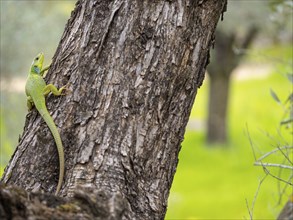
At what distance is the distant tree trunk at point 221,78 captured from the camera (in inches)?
699

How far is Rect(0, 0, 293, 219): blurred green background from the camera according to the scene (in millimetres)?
11469

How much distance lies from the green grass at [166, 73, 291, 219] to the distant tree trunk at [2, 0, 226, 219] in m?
6.47

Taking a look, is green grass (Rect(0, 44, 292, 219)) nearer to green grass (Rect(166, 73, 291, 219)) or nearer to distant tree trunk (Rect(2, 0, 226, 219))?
green grass (Rect(166, 73, 291, 219))

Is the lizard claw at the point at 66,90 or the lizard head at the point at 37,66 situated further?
the lizard head at the point at 37,66

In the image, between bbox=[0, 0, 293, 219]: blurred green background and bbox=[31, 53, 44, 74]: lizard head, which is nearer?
bbox=[31, 53, 44, 74]: lizard head

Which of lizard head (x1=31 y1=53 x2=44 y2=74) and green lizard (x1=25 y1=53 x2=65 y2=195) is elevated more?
lizard head (x1=31 y1=53 x2=44 y2=74)

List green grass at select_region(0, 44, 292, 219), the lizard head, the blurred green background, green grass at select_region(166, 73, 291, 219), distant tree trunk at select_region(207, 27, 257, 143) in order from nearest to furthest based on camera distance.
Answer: the lizard head
the blurred green background
green grass at select_region(0, 44, 292, 219)
green grass at select_region(166, 73, 291, 219)
distant tree trunk at select_region(207, 27, 257, 143)

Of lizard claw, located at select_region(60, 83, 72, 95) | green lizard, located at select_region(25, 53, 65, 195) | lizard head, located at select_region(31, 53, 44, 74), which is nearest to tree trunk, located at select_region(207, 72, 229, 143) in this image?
lizard head, located at select_region(31, 53, 44, 74)

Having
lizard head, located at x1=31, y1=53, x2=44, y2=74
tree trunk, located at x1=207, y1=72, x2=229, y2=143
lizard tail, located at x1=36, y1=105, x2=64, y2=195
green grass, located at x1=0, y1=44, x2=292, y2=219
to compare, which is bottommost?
lizard tail, located at x1=36, y1=105, x2=64, y2=195

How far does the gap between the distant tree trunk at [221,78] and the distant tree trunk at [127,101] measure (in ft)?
45.4

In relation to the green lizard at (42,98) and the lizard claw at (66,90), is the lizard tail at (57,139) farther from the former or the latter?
the lizard claw at (66,90)

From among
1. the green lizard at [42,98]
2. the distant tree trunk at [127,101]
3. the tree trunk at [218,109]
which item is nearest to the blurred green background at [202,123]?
the tree trunk at [218,109]

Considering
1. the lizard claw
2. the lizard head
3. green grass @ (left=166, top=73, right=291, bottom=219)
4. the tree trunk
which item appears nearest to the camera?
the lizard claw

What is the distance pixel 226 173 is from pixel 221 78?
267 centimetres
